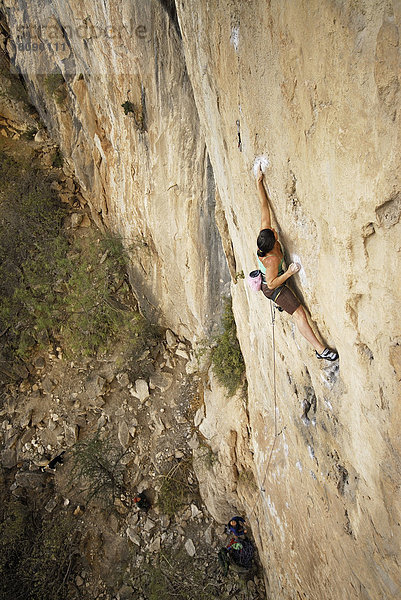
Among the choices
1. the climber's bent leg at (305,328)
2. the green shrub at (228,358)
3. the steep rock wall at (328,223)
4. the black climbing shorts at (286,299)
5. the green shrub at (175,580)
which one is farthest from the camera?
the green shrub at (228,358)

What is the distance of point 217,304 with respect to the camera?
270 inches

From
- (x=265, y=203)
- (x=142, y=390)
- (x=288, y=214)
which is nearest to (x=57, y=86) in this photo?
(x=142, y=390)

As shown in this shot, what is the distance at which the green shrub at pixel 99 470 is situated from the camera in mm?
6875

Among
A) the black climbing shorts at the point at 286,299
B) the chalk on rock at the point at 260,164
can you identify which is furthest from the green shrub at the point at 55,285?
the chalk on rock at the point at 260,164

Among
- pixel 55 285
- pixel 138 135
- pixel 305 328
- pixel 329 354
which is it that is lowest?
pixel 329 354

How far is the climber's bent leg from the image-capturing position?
278 cm

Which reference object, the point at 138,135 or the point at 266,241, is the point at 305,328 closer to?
the point at 266,241

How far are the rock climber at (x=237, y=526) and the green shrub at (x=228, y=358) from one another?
2.12m

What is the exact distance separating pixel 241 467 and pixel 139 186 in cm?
515

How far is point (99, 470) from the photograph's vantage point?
6969 mm

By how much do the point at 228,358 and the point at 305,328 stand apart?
3.76 metres

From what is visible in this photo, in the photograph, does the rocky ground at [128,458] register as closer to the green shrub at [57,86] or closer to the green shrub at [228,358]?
the green shrub at [228,358]

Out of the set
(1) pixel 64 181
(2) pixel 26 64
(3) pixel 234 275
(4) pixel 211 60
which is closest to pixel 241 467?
(3) pixel 234 275

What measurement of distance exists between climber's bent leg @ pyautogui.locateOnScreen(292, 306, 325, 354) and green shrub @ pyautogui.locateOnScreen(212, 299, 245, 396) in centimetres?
352
